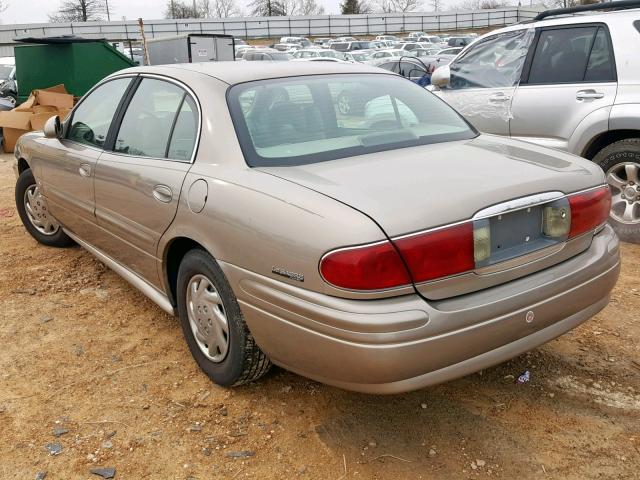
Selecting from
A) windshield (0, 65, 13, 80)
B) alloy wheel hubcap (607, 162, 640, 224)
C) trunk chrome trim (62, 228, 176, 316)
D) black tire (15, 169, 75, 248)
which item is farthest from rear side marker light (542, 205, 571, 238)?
windshield (0, 65, 13, 80)

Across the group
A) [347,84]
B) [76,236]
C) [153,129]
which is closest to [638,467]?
[347,84]

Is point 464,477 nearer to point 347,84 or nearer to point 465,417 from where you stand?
point 465,417

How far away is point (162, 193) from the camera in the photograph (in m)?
3.00

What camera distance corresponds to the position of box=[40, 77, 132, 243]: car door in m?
3.83

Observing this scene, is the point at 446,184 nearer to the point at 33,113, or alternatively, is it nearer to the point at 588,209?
the point at 588,209

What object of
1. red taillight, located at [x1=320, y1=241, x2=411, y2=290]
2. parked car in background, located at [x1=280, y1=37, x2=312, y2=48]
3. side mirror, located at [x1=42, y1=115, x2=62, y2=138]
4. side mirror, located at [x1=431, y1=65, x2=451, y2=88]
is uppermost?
parked car in background, located at [x1=280, y1=37, x2=312, y2=48]

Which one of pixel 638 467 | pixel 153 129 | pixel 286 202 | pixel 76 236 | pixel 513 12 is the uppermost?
pixel 513 12

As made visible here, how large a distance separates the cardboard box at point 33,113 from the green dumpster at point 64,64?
1.28m

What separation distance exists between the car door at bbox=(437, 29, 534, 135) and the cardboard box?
24.4 feet

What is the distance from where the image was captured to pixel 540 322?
96.2 inches

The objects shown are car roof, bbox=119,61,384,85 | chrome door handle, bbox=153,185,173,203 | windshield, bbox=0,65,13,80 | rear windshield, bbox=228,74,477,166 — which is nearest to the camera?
rear windshield, bbox=228,74,477,166

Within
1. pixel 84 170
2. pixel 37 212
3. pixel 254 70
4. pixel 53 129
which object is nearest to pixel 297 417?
pixel 254 70

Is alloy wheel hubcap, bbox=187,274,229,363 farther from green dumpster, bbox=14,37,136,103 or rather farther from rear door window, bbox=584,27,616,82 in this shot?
green dumpster, bbox=14,37,136,103

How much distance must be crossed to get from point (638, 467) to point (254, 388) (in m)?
1.68
